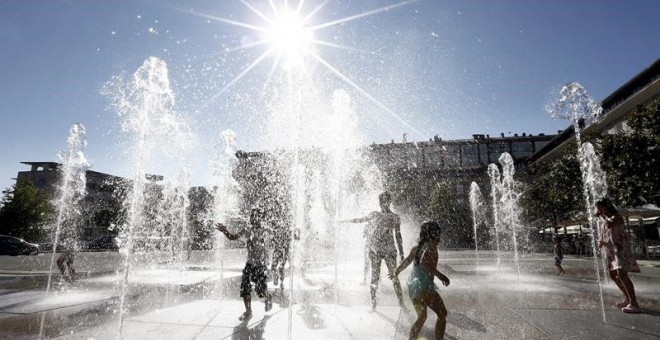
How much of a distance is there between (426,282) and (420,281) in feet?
0.19

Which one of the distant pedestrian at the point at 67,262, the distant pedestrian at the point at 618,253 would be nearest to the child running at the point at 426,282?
the distant pedestrian at the point at 618,253

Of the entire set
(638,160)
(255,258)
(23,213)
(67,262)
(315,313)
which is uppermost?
(638,160)

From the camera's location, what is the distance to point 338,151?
493 inches

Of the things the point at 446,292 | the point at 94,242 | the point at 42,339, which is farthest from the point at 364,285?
the point at 94,242

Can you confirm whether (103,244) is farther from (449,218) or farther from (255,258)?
(449,218)

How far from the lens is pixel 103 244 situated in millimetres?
32281

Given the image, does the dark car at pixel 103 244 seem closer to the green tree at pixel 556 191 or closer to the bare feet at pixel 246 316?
the bare feet at pixel 246 316

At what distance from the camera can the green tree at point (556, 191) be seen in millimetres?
23047

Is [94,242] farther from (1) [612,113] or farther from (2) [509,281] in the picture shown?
(1) [612,113]

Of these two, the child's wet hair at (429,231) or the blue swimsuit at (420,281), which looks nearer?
the blue swimsuit at (420,281)

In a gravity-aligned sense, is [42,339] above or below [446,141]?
below

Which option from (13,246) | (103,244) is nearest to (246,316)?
(13,246)

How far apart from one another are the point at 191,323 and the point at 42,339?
1473 millimetres

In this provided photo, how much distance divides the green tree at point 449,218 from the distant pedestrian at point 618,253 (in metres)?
39.7
